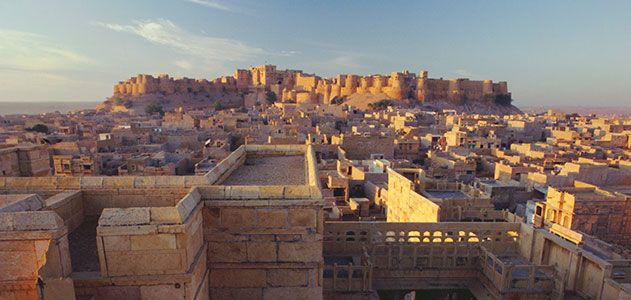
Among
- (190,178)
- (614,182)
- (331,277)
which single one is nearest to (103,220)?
(190,178)

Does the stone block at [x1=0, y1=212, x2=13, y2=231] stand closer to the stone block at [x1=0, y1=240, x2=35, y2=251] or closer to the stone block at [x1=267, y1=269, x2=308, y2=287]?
the stone block at [x1=0, y1=240, x2=35, y2=251]

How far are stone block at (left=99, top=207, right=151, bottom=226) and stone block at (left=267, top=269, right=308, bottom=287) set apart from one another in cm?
170

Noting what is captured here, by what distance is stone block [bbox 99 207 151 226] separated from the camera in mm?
3650

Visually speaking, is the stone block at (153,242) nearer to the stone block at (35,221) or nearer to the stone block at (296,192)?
the stone block at (35,221)

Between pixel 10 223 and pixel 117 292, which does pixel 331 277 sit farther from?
pixel 10 223

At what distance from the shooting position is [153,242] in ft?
12.0

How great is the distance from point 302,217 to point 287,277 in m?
0.83

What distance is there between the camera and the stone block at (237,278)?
4648 mm

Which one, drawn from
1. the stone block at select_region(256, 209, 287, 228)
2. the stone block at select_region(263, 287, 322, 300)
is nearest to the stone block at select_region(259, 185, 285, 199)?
the stone block at select_region(256, 209, 287, 228)

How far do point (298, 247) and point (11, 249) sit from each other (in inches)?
112

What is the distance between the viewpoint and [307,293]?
4.65 m

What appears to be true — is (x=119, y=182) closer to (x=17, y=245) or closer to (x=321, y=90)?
(x=17, y=245)

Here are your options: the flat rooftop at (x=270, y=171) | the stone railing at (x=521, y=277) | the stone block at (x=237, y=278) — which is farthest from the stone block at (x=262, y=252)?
the stone railing at (x=521, y=277)

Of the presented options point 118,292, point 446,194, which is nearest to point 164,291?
point 118,292
